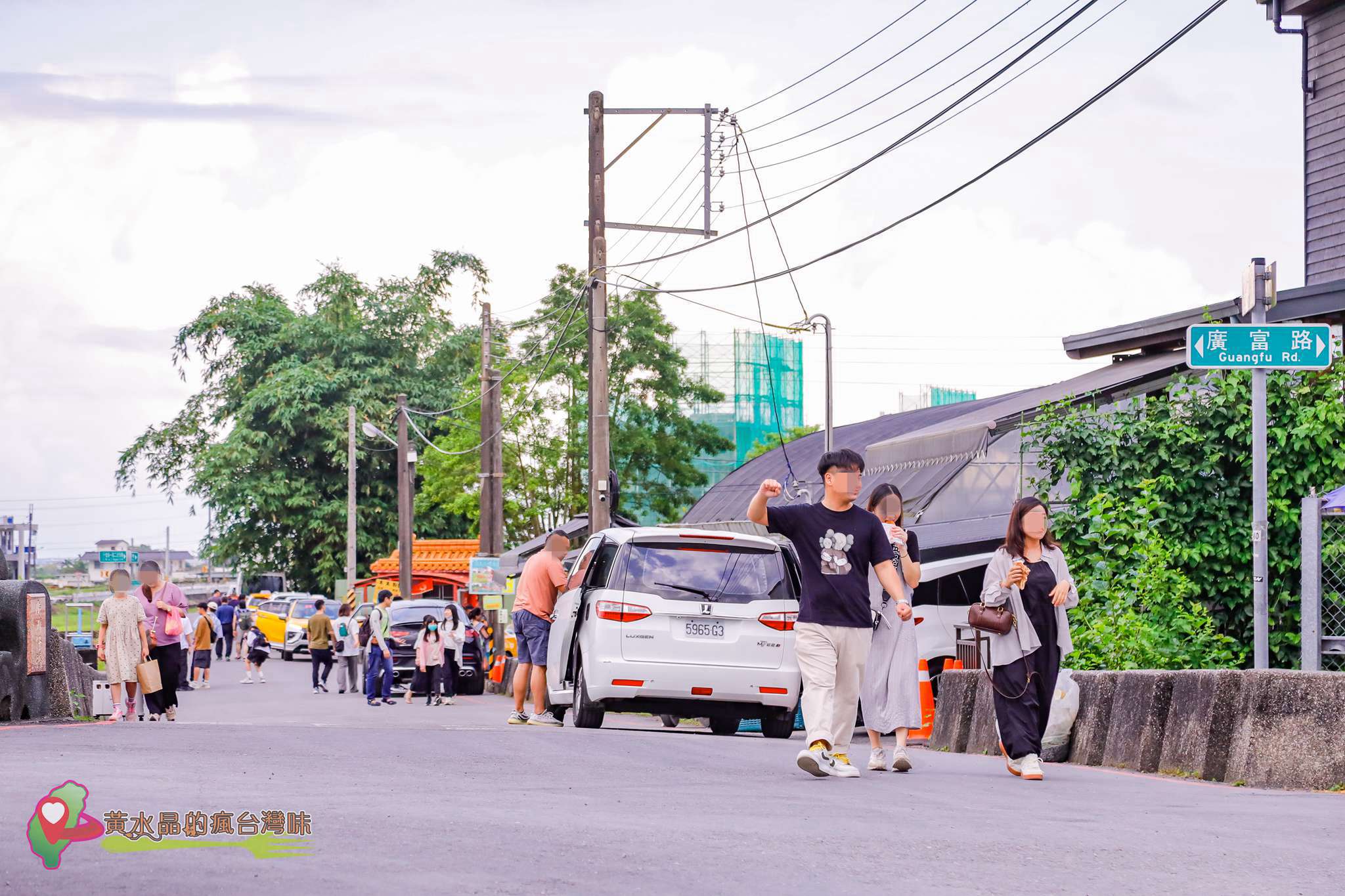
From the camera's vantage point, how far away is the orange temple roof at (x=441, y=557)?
164 feet

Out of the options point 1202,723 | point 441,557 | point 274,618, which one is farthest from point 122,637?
point 274,618

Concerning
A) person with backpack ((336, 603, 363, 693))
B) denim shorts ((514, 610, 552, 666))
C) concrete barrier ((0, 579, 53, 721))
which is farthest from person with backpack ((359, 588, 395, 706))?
denim shorts ((514, 610, 552, 666))

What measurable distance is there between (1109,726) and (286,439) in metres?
51.7

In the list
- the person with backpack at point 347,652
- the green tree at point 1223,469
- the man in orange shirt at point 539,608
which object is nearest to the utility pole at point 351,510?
the person with backpack at point 347,652

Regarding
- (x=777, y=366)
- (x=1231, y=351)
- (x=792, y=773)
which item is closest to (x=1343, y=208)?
(x=1231, y=351)

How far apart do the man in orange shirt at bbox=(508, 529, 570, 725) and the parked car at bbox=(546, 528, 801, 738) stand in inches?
69.9

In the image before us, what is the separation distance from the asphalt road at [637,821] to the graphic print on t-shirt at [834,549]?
1.24 m

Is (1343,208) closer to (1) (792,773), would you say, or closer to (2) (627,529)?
(2) (627,529)

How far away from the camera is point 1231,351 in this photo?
11.6 metres

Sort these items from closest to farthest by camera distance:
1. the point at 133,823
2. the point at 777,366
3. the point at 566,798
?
the point at 133,823
the point at 566,798
the point at 777,366

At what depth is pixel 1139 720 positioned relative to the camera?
12172 millimetres

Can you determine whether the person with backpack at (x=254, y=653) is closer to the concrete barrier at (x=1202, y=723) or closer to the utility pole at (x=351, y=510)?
the utility pole at (x=351, y=510)

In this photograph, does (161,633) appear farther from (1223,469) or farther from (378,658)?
(1223,469)

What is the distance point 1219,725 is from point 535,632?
6.92 metres
